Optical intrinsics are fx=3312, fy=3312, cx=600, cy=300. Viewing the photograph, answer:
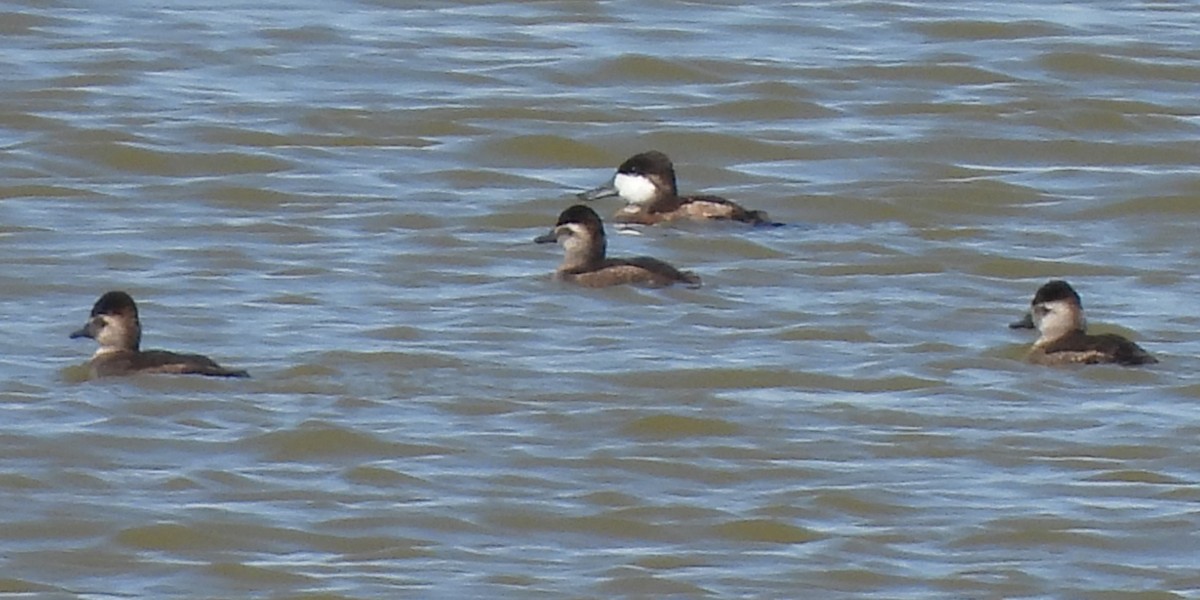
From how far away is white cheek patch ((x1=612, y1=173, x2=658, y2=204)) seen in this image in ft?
44.7

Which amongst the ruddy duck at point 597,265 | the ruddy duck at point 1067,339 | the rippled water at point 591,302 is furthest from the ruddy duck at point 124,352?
the ruddy duck at point 1067,339

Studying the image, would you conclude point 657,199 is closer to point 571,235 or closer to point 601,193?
point 601,193

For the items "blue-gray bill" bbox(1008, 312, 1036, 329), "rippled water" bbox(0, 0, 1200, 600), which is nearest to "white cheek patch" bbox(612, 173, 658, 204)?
"rippled water" bbox(0, 0, 1200, 600)

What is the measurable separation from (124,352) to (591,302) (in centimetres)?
199

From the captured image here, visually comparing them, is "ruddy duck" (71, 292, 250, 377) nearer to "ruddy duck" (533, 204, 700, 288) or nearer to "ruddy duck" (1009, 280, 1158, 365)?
"ruddy duck" (533, 204, 700, 288)

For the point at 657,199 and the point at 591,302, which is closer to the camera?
the point at 591,302

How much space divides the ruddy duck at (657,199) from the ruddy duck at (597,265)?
892 mm

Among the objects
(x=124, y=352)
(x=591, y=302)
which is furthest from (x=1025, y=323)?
(x=124, y=352)

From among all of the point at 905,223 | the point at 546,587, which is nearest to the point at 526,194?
the point at 905,223

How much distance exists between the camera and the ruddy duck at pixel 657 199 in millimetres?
13359

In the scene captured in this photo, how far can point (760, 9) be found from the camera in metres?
18.4

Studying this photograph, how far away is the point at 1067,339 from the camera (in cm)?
1096

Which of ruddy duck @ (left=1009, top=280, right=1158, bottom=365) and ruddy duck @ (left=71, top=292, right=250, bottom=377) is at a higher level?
ruddy duck @ (left=1009, top=280, right=1158, bottom=365)

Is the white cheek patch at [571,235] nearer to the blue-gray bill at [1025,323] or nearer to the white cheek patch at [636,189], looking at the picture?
the white cheek patch at [636,189]
